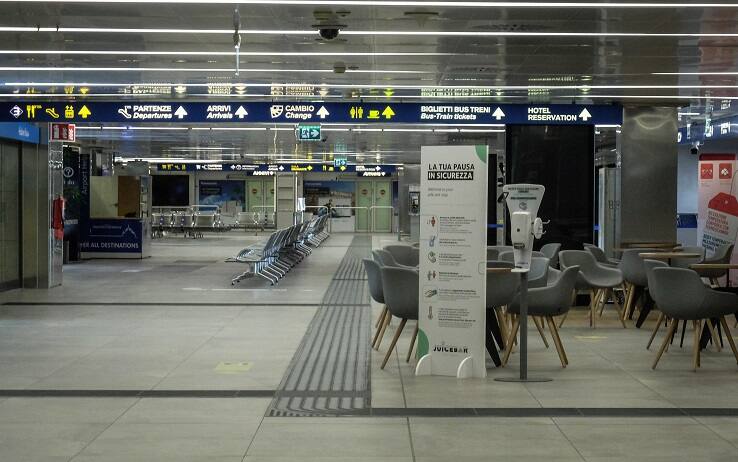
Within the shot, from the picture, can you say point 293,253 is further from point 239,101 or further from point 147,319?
point 147,319

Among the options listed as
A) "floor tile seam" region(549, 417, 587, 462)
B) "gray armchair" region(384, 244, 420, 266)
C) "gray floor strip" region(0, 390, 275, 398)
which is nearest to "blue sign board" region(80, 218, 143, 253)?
"gray armchair" region(384, 244, 420, 266)

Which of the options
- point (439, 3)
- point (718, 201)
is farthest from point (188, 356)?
point (718, 201)

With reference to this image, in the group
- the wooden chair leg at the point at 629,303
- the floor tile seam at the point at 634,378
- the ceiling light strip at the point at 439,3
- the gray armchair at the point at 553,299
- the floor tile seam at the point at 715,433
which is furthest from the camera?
the wooden chair leg at the point at 629,303

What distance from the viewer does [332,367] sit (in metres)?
7.81

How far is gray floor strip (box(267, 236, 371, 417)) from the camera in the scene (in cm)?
633

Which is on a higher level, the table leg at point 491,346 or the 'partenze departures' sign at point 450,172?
the 'partenze departures' sign at point 450,172

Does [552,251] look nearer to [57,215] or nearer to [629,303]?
[629,303]

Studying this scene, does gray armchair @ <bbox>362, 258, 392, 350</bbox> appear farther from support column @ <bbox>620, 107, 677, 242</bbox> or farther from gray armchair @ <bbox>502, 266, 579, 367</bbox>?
support column @ <bbox>620, 107, 677, 242</bbox>

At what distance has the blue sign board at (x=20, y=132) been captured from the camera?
45.3ft

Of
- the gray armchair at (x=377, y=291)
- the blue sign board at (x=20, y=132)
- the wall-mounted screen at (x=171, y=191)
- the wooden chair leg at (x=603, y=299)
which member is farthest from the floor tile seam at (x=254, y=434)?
the wall-mounted screen at (x=171, y=191)

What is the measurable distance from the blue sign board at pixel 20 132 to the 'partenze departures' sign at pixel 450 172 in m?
8.38

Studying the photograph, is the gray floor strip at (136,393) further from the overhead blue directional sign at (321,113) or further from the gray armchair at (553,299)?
the overhead blue directional sign at (321,113)

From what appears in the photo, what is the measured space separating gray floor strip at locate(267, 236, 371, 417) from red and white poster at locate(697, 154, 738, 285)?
4.98m

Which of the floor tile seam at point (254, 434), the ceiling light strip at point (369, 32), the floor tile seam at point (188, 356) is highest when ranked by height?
the ceiling light strip at point (369, 32)
